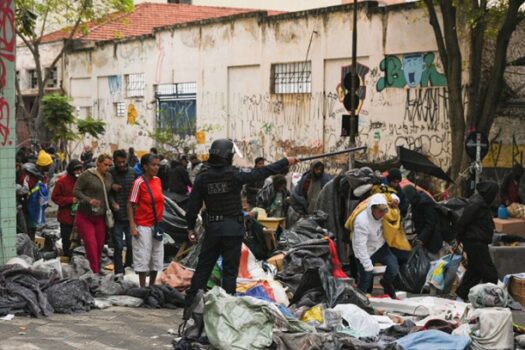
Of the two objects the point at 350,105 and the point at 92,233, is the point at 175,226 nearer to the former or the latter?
the point at 92,233

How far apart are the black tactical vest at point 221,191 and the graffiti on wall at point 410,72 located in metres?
14.1

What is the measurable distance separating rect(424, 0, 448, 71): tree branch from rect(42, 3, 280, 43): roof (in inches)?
757

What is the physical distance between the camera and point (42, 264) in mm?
11344

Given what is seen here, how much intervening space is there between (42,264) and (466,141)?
10.7 metres

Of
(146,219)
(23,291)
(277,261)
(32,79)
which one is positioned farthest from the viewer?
(32,79)

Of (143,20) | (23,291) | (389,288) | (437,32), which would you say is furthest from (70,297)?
(143,20)

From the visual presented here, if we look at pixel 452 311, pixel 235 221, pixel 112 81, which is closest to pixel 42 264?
pixel 235 221

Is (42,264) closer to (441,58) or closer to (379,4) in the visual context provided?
(441,58)

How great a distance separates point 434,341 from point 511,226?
7.57 metres

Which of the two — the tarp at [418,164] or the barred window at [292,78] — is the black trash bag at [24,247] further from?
the barred window at [292,78]

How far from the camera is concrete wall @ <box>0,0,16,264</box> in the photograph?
36.9 ft

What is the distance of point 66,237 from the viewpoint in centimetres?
1396

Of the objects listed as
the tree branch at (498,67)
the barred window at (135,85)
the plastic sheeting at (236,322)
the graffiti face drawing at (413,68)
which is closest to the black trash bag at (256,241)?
the plastic sheeting at (236,322)

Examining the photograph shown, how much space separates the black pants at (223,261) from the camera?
9.48m
